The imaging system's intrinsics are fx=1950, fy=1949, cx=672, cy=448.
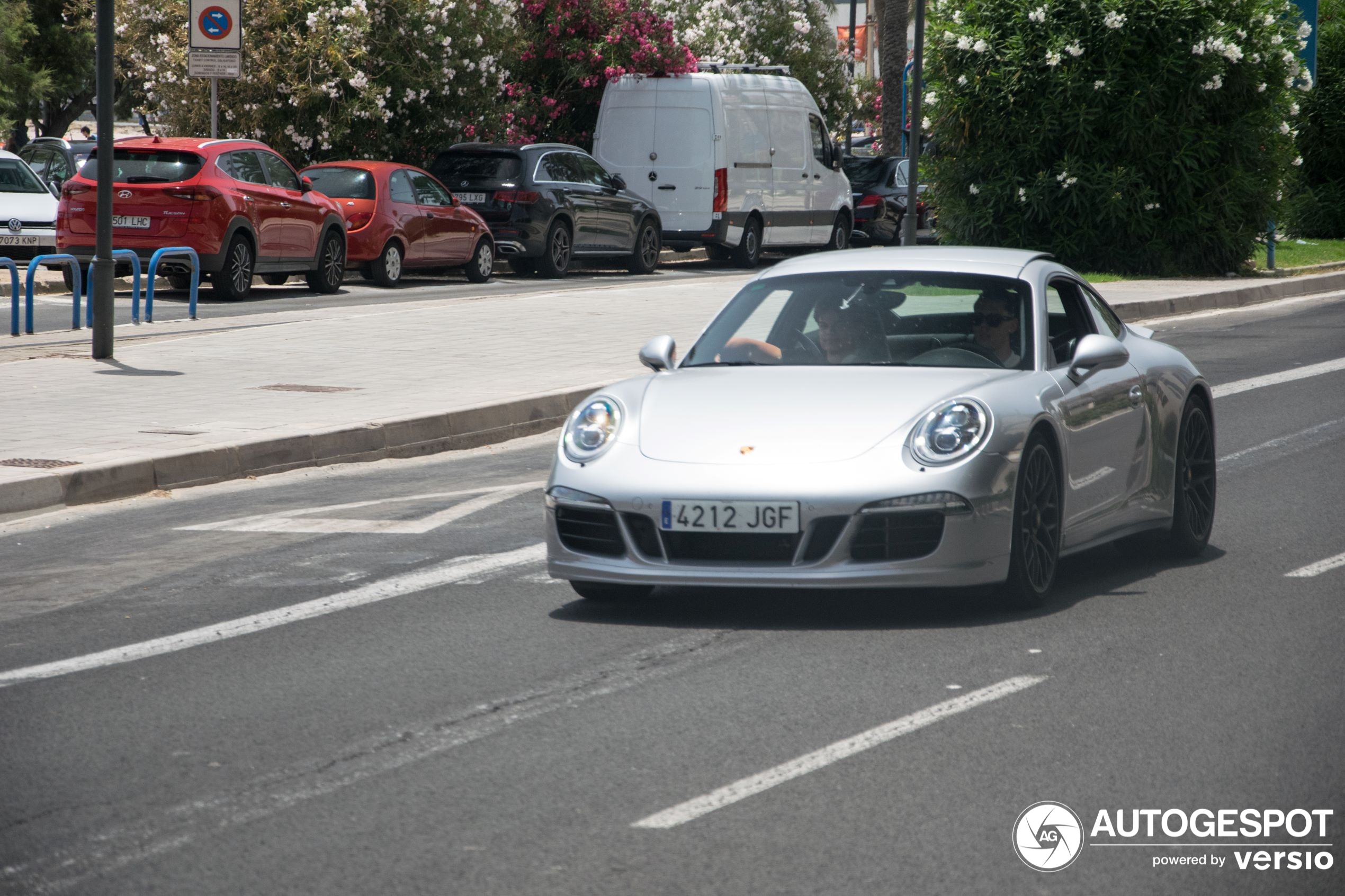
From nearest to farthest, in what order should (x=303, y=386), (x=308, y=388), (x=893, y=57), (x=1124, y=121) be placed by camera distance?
(x=308, y=388), (x=303, y=386), (x=1124, y=121), (x=893, y=57)

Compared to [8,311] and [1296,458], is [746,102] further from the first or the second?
[1296,458]

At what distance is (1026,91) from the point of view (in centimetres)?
2719

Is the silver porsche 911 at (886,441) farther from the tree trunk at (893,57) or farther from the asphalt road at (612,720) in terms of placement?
the tree trunk at (893,57)

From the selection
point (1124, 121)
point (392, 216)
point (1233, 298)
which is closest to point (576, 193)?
point (392, 216)

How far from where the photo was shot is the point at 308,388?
44.9 ft

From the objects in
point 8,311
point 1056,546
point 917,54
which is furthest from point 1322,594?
point 917,54

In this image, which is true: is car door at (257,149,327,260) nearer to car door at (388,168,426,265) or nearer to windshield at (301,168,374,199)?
windshield at (301,168,374,199)

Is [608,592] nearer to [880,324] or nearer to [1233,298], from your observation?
[880,324]

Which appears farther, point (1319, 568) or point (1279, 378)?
point (1279, 378)

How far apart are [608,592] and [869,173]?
3004 cm

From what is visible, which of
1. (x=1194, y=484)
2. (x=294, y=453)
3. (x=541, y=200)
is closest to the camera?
(x=1194, y=484)

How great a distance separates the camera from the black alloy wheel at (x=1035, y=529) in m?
6.76

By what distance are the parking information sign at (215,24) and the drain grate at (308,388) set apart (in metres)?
9.38

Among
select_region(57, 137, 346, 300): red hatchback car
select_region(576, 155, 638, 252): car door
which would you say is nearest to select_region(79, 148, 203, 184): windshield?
select_region(57, 137, 346, 300): red hatchback car
